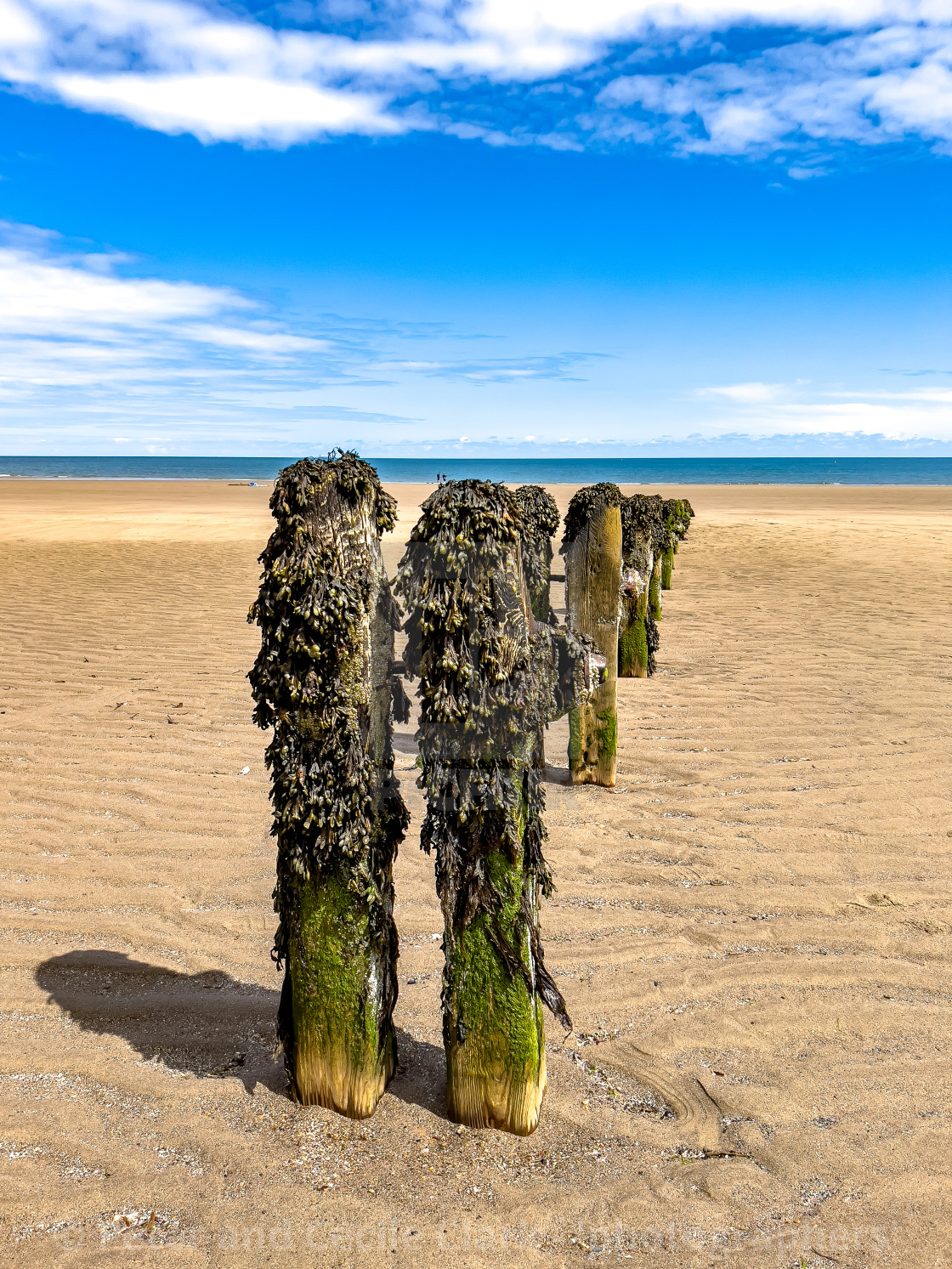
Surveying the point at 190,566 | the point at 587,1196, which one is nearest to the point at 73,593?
the point at 190,566

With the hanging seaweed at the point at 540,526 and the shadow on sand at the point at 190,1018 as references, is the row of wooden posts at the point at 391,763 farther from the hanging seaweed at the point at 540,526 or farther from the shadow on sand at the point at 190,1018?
the hanging seaweed at the point at 540,526

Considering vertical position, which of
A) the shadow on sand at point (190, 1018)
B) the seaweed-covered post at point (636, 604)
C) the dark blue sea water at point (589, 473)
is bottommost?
the shadow on sand at point (190, 1018)

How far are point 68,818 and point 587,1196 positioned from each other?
14.5 feet

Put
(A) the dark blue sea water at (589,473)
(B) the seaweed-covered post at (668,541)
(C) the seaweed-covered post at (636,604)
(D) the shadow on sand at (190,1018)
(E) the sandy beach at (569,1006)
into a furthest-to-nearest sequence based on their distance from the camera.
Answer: (A) the dark blue sea water at (589,473) → (B) the seaweed-covered post at (668,541) → (C) the seaweed-covered post at (636,604) → (D) the shadow on sand at (190,1018) → (E) the sandy beach at (569,1006)

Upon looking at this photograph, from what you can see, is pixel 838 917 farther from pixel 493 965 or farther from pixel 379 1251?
pixel 379 1251

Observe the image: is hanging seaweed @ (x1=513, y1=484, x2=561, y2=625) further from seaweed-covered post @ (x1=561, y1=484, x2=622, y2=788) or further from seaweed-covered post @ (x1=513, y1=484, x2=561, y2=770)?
seaweed-covered post @ (x1=561, y1=484, x2=622, y2=788)

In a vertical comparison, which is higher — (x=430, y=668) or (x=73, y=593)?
(x=430, y=668)

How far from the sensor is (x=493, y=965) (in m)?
2.86

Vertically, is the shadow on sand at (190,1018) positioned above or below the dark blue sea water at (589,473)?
below

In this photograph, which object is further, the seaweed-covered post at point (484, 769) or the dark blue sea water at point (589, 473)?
the dark blue sea water at point (589, 473)

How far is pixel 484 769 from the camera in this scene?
2.81 m

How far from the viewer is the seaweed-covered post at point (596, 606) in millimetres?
6355

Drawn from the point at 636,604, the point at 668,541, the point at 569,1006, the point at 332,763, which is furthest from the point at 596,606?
the point at 668,541

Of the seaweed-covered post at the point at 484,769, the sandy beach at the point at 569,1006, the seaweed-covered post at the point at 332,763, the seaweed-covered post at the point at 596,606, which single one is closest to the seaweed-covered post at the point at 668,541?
the sandy beach at the point at 569,1006
